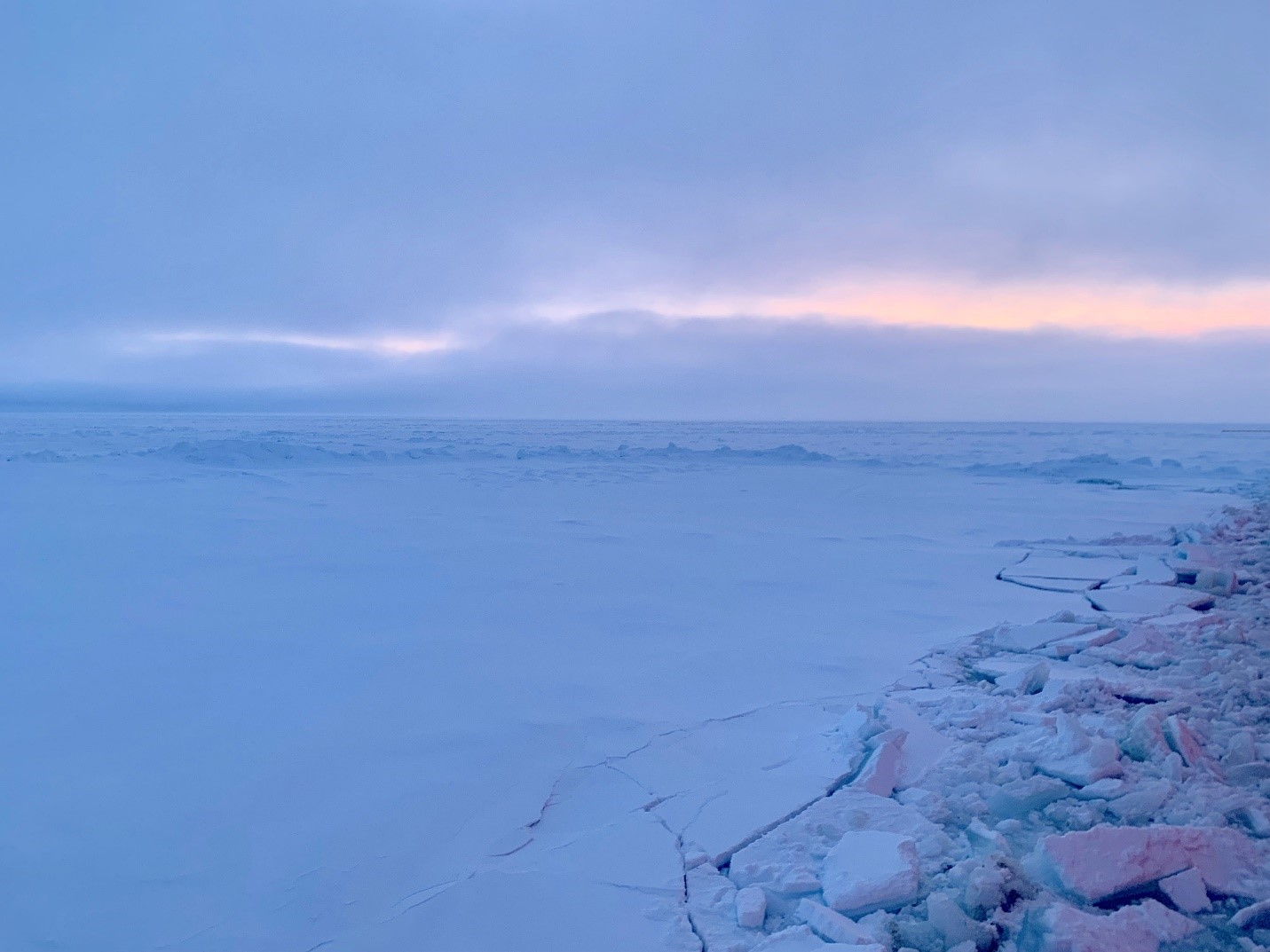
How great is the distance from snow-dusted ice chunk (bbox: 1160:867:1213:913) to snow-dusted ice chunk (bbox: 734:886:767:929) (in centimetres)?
97

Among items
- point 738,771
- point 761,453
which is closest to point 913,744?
point 738,771

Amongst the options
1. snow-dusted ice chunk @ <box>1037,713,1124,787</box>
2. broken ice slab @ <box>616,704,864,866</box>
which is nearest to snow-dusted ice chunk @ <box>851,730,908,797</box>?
broken ice slab @ <box>616,704,864,866</box>

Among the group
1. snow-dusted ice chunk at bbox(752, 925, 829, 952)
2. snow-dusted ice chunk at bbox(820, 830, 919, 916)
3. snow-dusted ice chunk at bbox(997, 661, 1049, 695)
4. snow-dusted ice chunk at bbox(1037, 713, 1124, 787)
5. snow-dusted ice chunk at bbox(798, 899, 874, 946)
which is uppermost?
snow-dusted ice chunk at bbox(1037, 713, 1124, 787)

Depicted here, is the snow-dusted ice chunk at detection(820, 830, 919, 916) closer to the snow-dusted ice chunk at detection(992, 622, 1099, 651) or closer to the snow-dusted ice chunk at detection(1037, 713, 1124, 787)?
the snow-dusted ice chunk at detection(1037, 713, 1124, 787)

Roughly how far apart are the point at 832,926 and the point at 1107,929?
60cm

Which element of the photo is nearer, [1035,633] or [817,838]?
[817,838]

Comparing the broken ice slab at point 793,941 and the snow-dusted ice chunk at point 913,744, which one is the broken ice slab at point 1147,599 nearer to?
the snow-dusted ice chunk at point 913,744

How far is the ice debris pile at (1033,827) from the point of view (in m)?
1.82

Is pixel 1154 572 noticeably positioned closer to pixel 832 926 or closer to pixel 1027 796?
pixel 1027 796

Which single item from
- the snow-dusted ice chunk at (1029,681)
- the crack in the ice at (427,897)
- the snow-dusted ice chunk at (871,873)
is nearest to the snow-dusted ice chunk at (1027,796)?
the snow-dusted ice chunk at (871,873)

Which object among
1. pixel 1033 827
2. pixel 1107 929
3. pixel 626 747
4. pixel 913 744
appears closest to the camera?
pixel 1107 929

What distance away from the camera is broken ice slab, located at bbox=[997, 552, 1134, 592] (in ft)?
19.4

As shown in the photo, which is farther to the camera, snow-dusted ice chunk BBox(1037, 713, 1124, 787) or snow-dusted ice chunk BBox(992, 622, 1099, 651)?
snow-dusted ice chunk BBox(992, 622, 1099, 651)

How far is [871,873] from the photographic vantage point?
1983mm
